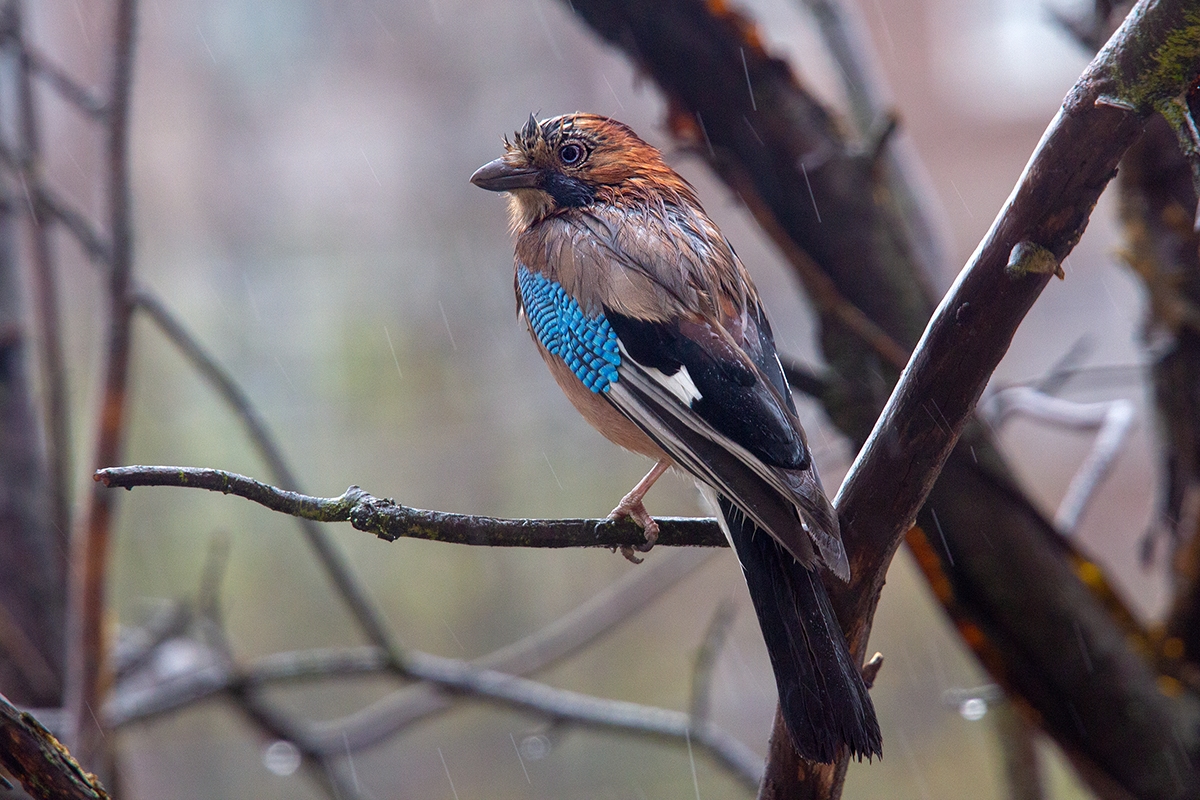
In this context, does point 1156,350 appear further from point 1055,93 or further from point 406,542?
point 1055,93

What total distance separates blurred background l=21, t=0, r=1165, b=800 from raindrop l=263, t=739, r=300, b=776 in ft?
7.03

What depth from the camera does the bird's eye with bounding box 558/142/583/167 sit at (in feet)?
6.43

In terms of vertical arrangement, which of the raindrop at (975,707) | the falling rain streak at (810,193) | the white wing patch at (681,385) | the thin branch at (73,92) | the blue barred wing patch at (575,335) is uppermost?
the thin branch at (73,92)

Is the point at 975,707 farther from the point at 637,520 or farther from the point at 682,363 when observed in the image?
the point at 682,363

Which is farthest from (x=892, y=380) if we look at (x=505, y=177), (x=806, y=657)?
(x=806, y=657)

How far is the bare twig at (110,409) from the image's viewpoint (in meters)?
2.04

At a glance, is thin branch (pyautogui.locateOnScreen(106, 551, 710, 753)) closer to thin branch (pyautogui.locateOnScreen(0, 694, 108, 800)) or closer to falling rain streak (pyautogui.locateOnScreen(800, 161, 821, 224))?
falling rain streak (pyautogui.locateOnScreen(800, 161, 821, 224))

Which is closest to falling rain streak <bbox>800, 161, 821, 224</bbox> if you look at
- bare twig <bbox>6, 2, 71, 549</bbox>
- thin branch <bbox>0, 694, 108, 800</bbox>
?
bare twig <bbox>6, 2, 71, 549</bbox>

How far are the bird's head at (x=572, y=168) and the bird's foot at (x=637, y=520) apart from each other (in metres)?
0.54

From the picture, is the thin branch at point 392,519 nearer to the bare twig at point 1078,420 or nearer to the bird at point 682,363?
the bird at point 682,363

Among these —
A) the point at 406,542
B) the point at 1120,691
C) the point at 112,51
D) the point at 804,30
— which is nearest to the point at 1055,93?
the point at 804,30

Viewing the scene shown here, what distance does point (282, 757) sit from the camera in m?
2.98

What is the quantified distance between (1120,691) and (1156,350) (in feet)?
2.46

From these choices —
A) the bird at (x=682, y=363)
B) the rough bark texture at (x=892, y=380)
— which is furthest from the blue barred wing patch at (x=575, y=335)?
the rough bark texture at (x=892, y=380)
